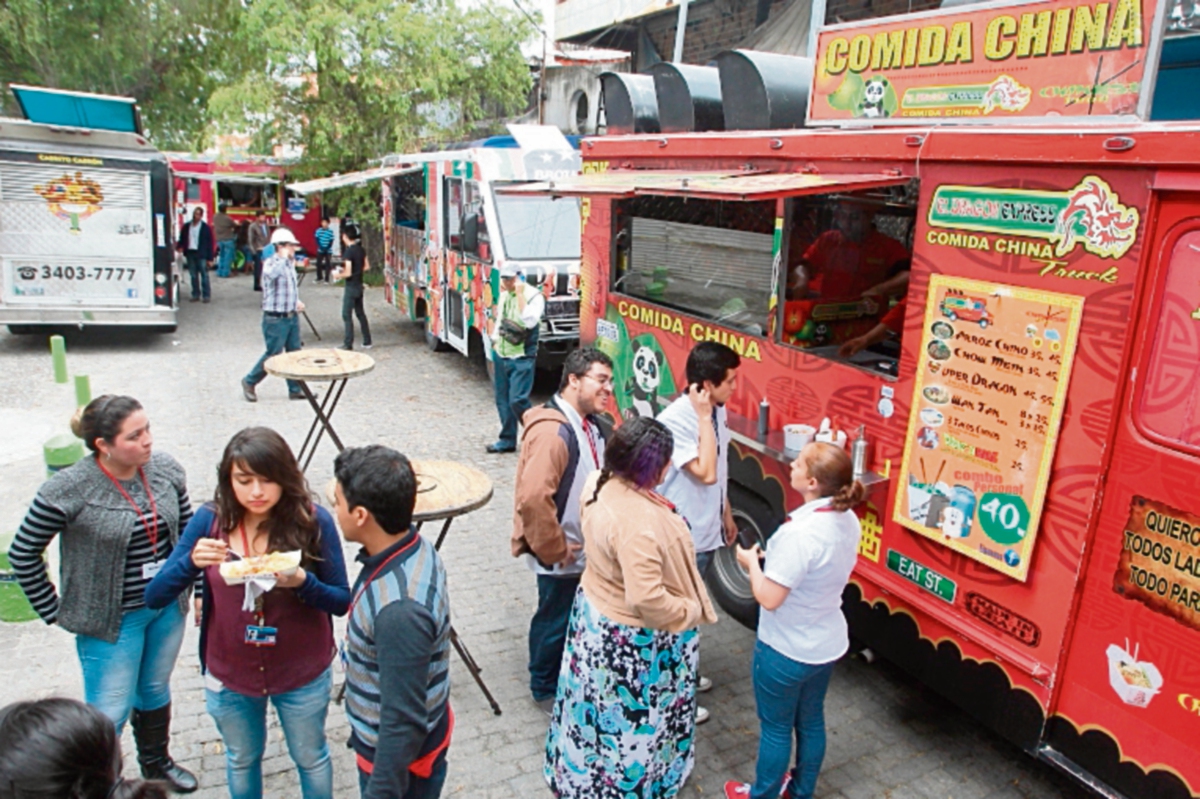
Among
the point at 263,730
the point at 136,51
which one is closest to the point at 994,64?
the point at 263,730

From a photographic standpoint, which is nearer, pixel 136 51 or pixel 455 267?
pixel 455 267

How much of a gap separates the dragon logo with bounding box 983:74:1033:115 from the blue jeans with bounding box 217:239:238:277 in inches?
814

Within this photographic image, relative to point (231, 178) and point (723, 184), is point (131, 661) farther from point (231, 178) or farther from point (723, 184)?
point (231, 178)

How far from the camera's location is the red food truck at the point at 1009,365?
297 cm

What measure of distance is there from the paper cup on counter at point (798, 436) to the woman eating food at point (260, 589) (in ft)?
8.06

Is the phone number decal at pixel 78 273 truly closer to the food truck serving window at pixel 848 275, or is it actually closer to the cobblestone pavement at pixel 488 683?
the cobblestone pavement at pixel 488 683

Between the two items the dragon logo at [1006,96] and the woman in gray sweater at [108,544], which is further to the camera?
the dragon logo at [1006,96]

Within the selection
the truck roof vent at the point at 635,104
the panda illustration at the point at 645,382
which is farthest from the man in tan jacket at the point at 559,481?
the truck roof vent at the point at 635,104

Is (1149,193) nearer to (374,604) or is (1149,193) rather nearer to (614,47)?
(374,604)

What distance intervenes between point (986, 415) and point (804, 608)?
1125 mm

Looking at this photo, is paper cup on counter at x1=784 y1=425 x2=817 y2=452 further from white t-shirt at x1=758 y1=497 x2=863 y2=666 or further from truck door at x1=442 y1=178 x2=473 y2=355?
truck door at x1=442 y1=178 x2=473 y2=355

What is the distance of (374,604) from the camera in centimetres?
240

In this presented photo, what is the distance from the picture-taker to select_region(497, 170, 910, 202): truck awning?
12.5 feet

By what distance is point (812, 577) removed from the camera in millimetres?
3164
